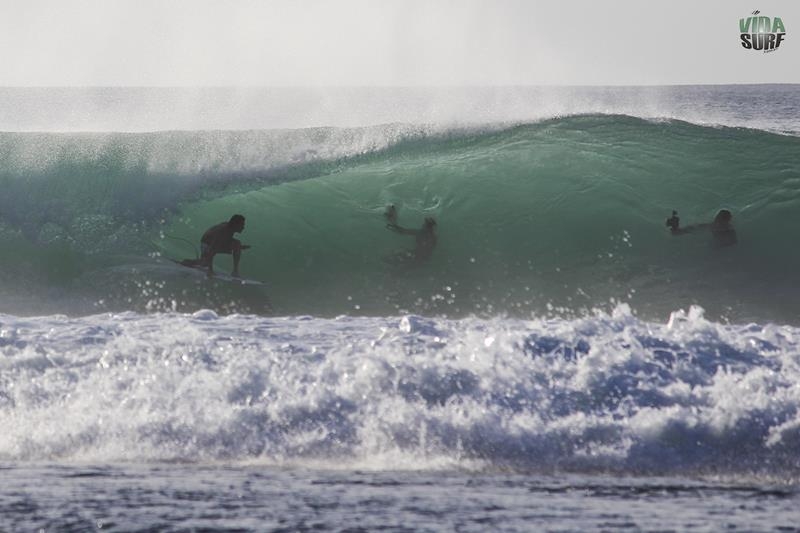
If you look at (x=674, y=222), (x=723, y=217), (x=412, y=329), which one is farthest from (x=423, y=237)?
(x=412, y=329)

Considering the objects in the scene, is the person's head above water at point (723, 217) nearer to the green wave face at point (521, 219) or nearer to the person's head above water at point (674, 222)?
the green wave face at point (521, 219)

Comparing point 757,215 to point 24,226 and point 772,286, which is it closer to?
point 772,286

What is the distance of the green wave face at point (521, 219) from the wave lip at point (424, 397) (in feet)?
14.2

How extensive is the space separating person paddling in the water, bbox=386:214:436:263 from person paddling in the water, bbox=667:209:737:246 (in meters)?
2.74

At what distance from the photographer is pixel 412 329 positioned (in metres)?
8.95

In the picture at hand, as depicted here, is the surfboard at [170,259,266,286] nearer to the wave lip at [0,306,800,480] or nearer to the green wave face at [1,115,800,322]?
the green wave face at [1,115,800,322]

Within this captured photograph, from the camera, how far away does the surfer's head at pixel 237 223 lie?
46.6 feet

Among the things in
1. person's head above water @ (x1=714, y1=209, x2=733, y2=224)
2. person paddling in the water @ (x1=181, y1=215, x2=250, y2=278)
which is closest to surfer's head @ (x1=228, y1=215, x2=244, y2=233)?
person paddling in the water @ (x1=181, y1=215, x2=250, y2=278)

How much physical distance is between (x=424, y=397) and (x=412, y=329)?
3.91 ft

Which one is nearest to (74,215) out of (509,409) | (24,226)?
(24,226)

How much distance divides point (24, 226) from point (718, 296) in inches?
320

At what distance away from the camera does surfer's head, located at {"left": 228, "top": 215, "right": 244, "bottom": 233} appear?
14.2 metres

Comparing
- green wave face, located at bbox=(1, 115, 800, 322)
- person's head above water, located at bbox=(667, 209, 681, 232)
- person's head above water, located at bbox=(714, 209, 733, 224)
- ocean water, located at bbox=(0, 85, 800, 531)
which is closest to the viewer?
ocean water, located at bbox=(0, 85, 800, 531)

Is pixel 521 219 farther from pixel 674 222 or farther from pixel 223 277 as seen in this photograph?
pixel 223 277
